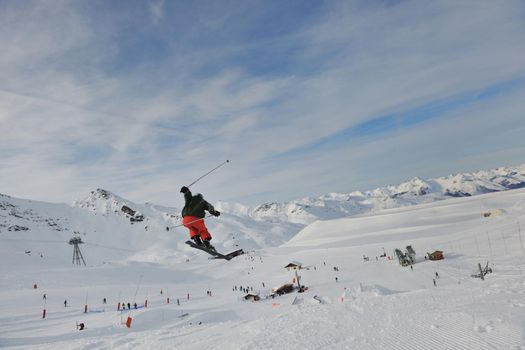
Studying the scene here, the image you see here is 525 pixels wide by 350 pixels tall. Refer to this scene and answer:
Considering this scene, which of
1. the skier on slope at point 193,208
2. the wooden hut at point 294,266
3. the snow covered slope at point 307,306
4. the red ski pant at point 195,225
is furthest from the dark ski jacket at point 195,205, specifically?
the wooden hut at point 294,266

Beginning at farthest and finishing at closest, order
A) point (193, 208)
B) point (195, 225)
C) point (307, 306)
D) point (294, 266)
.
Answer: point (294, 266), point (307, 306), point (195, 225), point (193, 208)

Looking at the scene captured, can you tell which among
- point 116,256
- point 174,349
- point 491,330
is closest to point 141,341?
point 174,349

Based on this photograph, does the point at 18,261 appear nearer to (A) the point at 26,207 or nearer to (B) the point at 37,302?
(B) the point at 37,302

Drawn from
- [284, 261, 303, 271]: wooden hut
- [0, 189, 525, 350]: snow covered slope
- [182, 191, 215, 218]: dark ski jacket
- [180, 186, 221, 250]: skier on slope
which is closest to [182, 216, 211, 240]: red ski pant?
[180, 186, 221, 250]: skier on slope

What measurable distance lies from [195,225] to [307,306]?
11305mm

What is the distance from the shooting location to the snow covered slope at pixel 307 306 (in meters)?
12.8

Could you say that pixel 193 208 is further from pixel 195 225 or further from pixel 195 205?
pixel 195 225

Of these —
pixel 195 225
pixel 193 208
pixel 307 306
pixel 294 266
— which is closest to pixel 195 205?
pixel 193 208

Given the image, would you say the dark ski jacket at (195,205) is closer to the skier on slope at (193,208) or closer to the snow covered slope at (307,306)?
the skier on slope at (193,208)

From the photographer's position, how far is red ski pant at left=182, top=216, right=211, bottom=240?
40.4 ft

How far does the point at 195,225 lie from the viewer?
1259cm

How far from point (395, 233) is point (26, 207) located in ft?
650

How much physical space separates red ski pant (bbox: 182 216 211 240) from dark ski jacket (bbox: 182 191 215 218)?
0.49 ft

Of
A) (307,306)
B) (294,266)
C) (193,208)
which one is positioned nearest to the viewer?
(193,208)
